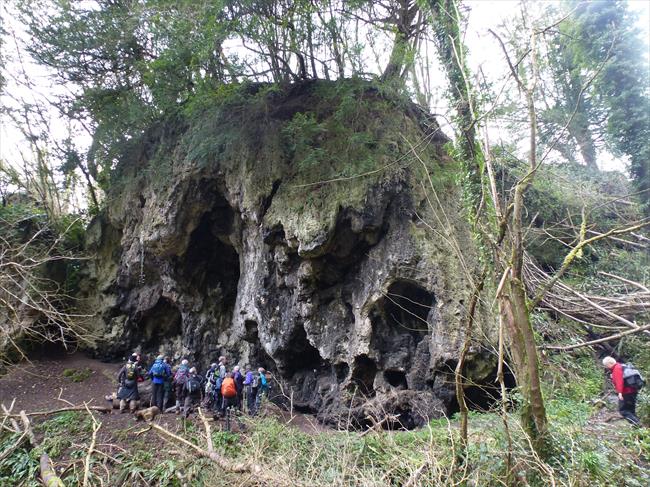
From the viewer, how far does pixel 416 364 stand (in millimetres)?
8523

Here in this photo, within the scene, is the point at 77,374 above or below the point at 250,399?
above

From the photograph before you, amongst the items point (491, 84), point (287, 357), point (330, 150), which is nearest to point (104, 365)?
point (287, 357)

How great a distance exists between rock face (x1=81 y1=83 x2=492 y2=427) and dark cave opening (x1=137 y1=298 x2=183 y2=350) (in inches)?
1.8

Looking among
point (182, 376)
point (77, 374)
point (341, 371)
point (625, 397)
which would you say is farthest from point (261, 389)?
point (625, 397)

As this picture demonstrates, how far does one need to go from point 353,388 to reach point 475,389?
2819 mm

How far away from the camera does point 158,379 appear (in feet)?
30.7

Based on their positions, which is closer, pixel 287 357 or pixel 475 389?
pixel 475 389

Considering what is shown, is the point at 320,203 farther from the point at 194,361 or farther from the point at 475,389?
the point at 194,361

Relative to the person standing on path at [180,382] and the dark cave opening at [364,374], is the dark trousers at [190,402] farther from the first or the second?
the dark cave opening at [364,374]

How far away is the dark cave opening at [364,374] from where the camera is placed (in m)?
9.18

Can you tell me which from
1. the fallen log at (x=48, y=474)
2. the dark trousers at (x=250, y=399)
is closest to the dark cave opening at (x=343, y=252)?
the dark trousers at (x=250, y=399)

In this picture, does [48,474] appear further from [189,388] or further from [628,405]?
[628,405]

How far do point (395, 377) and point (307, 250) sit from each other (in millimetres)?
3711

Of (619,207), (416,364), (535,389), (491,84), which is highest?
(491,84)
